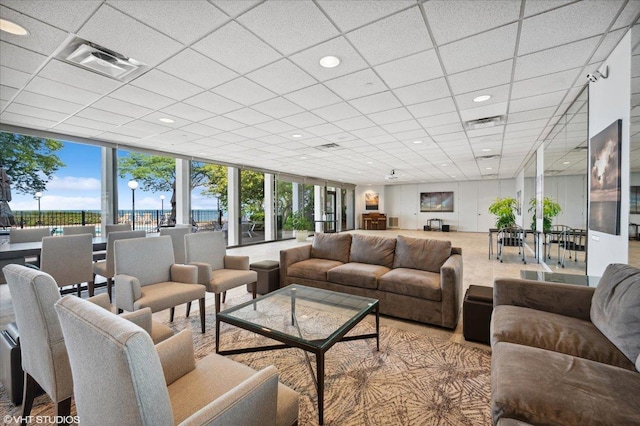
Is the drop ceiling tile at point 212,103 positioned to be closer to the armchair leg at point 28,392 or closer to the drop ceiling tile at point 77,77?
the drop ceiling tile at point 77,77

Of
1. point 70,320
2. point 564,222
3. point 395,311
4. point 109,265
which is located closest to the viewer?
point 70,320

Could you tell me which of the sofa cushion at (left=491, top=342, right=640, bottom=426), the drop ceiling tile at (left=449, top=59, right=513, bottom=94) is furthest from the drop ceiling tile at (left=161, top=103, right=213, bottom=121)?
the sofa cushion at (left=491, top=342, right=640, bottom=426)

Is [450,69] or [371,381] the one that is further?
[450,69]

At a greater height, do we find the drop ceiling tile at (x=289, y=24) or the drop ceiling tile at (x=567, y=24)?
the drop ceiling tile at (x=289, y=24)

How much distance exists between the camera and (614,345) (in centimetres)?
167

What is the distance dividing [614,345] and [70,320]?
8.85ft

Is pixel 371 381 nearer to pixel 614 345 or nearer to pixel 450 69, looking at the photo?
pixel 614 345

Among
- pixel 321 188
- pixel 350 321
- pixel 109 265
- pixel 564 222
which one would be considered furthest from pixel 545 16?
pixel 321 188

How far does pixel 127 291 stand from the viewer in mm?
2457

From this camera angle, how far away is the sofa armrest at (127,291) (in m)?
2.44

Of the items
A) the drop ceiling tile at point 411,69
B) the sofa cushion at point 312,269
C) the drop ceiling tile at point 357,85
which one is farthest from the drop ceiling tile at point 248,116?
the sofa cushion at point 312,269

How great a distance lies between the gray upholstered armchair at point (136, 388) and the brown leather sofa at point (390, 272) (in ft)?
7.00

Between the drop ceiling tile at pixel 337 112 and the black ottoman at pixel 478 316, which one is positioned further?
the drop ceiling tile at pixel 337 112

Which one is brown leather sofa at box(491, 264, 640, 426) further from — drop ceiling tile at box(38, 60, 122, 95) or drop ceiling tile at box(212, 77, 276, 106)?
drop ceiling tile at box(38, 60, 122, 95)
